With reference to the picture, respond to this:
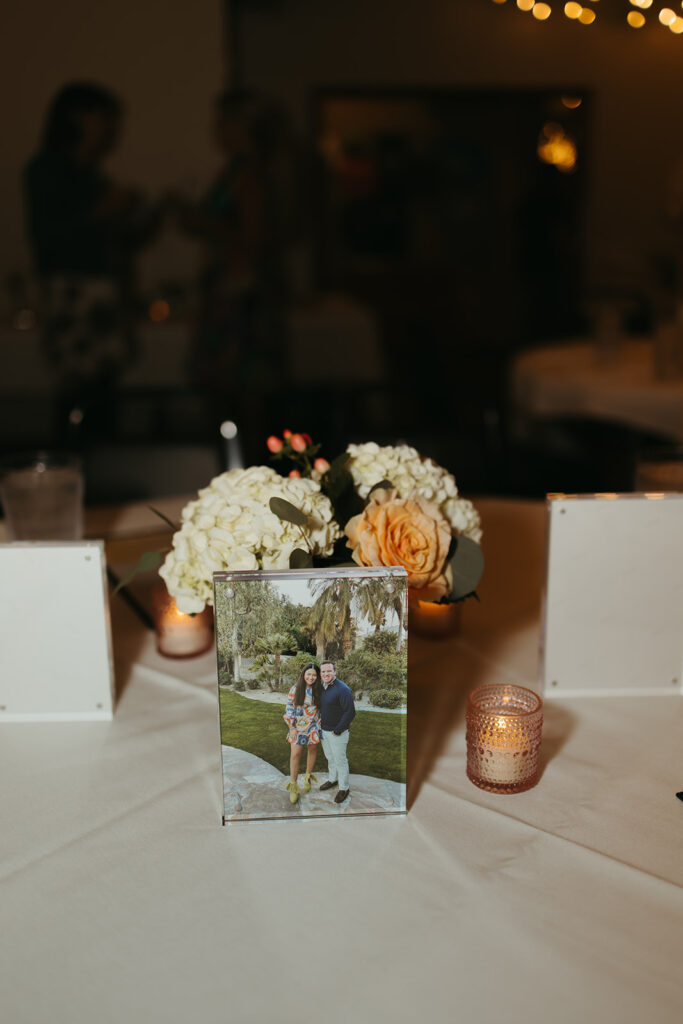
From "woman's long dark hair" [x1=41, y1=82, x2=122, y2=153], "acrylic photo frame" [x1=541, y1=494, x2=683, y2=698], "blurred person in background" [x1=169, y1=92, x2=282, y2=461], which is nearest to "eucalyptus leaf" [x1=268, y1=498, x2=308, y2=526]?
"acrylic photo frame" [x1=541, y1=494, x2=683, y2=698]

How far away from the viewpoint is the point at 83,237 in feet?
17.5

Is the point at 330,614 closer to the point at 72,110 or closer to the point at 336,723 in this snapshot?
the point at 336,723

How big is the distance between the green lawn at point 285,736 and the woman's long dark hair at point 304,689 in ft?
0.05

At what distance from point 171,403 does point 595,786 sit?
419 centimetres

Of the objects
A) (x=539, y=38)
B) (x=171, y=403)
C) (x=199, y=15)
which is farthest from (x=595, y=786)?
(x=539, y=38)

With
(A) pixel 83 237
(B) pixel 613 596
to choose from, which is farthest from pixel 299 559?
(A) pixel 83 237

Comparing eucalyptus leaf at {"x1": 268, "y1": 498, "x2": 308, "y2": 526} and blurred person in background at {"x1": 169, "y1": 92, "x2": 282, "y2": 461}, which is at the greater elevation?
blurred person in background at {"x1": 169, "y1": 92, "x2": 282, "y2": 461}

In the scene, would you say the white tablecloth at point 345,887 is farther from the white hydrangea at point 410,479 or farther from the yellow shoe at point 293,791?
the white hydrangea at point 410,479

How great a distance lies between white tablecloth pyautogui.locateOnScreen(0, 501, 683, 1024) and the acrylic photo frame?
55 millimetres

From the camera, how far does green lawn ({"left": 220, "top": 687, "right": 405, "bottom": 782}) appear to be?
782 millimetres

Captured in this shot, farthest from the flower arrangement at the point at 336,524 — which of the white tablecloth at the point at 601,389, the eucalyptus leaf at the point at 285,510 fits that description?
the white tablecloth at the point at 601,389

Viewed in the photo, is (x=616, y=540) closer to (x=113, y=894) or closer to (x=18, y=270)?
(x=113, y=894)

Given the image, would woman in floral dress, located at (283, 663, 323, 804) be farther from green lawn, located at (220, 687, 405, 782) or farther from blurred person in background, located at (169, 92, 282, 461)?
blurred person in background, located at (169, 92, 282, 461)

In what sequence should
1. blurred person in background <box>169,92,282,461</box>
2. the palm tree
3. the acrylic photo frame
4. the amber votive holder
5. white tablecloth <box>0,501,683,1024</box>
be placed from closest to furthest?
white tablecloth <box>0,501,683,1024</box> → the palm tree → the acrylic photo frame → the amber votive holder → blurred person in background <box>169,92,282,461</box>
